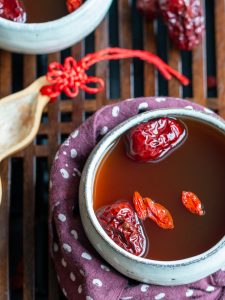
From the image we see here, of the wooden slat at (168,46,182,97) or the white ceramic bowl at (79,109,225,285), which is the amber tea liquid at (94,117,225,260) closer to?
the white ceramic bowl at (79,109,225,285)

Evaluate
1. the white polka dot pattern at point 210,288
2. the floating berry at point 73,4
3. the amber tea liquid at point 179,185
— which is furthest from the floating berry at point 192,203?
the floating berry at point 73,4

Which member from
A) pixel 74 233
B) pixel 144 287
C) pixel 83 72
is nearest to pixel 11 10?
pixel 83 72

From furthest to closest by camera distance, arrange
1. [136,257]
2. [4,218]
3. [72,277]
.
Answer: [4,218]
[72,277]
[136,257]

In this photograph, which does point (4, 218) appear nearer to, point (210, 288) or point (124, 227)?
point (124, 227)

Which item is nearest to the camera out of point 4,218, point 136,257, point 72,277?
point 136,257

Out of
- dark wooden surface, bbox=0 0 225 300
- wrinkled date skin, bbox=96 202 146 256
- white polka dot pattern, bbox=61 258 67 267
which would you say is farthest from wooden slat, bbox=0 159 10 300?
wrinkled date skin, bbox=96 202 146 256

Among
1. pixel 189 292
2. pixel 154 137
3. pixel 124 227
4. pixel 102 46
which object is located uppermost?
pixel 102 46

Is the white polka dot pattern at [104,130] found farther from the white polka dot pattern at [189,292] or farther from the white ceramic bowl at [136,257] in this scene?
the white polka dot pattern at [189,292]

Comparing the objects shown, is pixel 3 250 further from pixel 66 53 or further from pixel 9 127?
pixel 66 53
